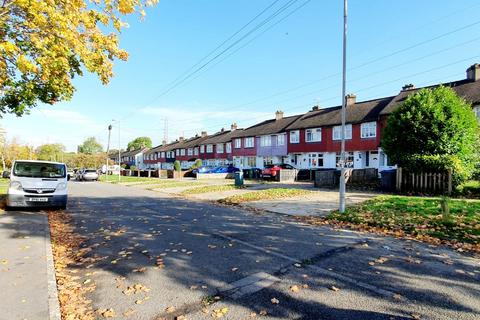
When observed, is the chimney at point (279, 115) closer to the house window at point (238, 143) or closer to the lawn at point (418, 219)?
the house window at point (238, 143)

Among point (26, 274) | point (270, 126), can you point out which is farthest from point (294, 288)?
point (270, 126)

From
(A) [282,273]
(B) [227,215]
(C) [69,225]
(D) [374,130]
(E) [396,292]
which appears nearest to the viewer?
(E) [396,292]

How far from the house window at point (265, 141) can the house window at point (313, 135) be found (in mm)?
7066

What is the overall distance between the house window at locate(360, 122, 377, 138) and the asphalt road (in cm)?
2515

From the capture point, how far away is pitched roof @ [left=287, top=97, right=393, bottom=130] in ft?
103

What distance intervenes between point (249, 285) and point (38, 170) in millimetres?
10758

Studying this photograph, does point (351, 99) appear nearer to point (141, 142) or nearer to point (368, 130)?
point (368, 130)

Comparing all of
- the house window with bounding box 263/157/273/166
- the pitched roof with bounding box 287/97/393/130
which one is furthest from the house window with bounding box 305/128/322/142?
the house window with bounding box 263/157/273/166

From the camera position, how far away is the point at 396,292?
4.08m

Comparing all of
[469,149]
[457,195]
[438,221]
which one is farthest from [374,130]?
[438,221]

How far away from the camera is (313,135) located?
120 ft

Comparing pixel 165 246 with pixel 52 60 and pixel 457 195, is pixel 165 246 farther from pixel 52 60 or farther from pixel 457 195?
pixel 457 195

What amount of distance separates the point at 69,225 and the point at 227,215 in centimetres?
502

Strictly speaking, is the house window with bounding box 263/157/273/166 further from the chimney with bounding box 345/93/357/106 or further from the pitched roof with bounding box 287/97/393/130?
the chimney with bounding box 345/93/357/106
